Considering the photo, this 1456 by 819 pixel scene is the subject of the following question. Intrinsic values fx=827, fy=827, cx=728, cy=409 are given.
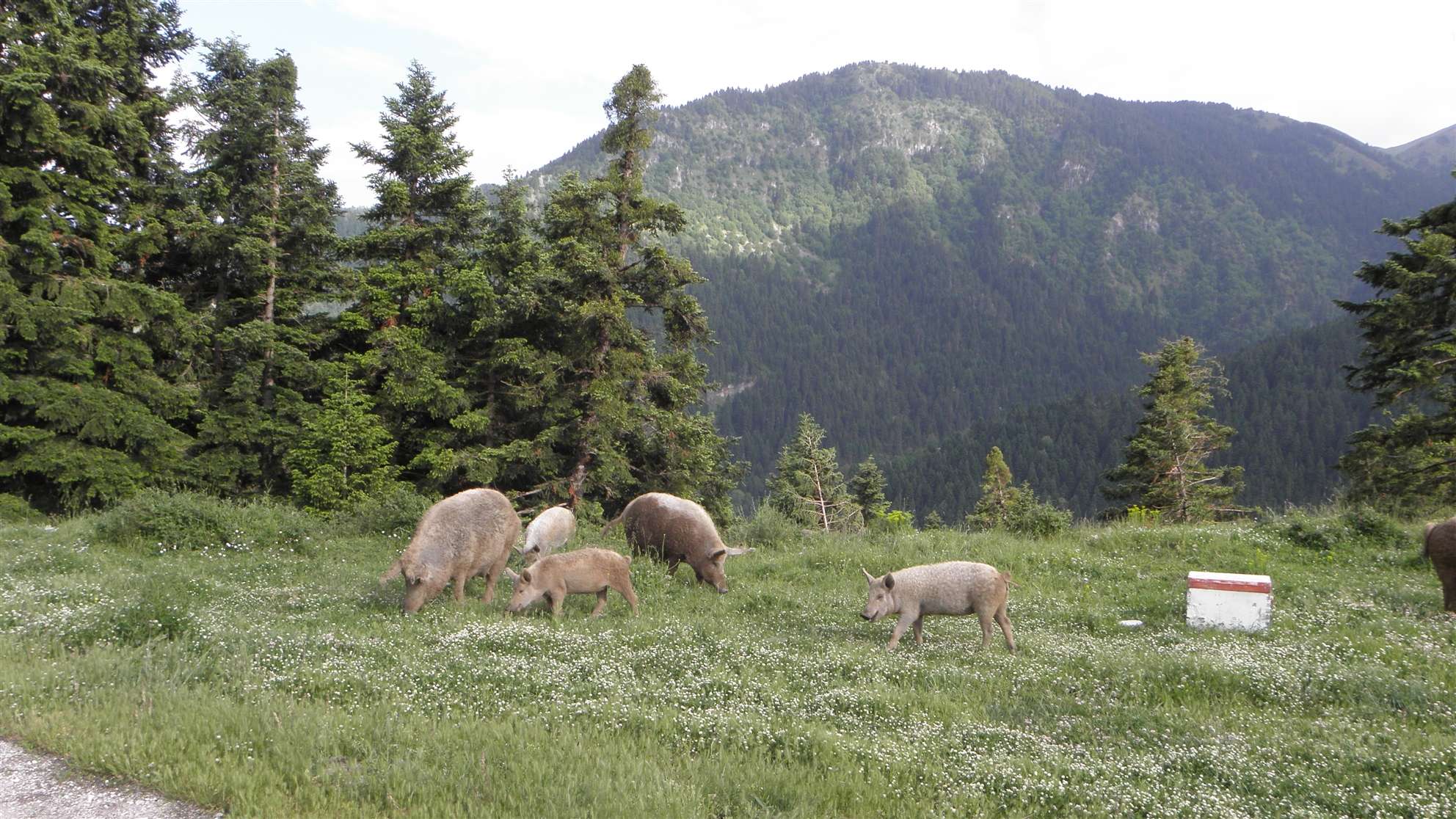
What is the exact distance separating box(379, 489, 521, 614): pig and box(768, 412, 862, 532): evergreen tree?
3476cm

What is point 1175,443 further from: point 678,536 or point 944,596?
point 944,596

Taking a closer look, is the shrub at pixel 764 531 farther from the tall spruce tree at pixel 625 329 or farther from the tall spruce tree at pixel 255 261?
the tall spruce tree at pixel 255 261

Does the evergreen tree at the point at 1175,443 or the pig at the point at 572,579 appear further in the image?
the evergreen tree at the point at 1175,443

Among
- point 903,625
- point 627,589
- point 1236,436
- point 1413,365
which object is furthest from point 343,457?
point 1236,436

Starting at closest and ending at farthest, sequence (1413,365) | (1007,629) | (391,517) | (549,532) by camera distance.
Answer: (1007,629) → (549,532) → (391,517) → (1413,365)

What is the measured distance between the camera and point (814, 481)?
5169 cm

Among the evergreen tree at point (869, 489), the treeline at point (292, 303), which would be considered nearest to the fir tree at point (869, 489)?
the evergreen tree at point (869, 489)

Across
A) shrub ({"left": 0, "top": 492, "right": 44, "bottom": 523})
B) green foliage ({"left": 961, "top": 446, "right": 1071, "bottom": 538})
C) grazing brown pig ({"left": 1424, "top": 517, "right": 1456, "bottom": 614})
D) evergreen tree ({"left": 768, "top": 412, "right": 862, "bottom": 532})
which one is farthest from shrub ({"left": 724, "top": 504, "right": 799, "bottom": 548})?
evergreen tree ({"left": 768, "top": 412, "right": 862, "bottom": 532})

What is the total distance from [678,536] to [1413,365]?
24.0 metres

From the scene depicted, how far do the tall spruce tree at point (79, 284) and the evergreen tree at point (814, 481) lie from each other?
101 feet

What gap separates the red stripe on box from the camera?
11.5 meters

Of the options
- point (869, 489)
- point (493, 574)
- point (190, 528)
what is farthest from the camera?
point (869, 489)

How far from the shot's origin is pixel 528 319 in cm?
2759

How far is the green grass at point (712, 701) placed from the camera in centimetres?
607
